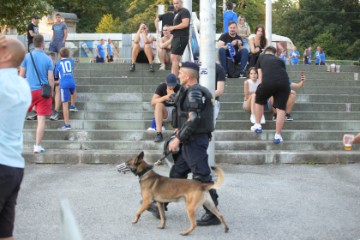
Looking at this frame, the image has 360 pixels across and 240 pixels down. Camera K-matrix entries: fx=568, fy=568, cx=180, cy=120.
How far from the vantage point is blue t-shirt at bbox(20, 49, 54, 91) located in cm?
1011

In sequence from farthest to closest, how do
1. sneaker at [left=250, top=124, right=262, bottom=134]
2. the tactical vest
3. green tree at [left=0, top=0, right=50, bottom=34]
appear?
green tree at [left=0, top=0, right=50, bottom=34], sneaker at [left=250, top=124, right=262, bottom=134], the tactical vest

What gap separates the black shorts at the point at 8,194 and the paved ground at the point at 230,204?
5.86 feet

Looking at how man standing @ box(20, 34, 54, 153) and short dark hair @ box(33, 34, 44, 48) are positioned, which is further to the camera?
short dark hair @ box(33, 34, 44, 48)

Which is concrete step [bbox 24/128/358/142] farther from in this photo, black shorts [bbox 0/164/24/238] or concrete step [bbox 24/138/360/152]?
black shorts [bbox 0/164/24/238]

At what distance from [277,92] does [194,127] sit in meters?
4.54

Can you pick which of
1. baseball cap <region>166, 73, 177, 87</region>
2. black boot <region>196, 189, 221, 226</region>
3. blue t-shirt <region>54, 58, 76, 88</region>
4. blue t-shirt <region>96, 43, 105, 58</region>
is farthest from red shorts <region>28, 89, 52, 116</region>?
blue t-shirt <region>96, 43, 105, 58</region>

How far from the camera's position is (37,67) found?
10219mm

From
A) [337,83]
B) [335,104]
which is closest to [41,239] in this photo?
[335,104]

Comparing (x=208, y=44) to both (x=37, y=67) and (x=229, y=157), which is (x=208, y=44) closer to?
(x=229, y=157)

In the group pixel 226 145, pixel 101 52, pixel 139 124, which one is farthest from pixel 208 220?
pixel 101 52

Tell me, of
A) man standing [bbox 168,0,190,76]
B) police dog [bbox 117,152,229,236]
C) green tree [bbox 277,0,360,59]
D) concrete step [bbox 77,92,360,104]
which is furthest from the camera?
green tree [bbox 277,0,360,59]

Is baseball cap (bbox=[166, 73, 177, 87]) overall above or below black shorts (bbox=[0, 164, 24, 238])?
above

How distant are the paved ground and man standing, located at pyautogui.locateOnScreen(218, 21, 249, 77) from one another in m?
4.64

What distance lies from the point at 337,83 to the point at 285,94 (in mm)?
4653
